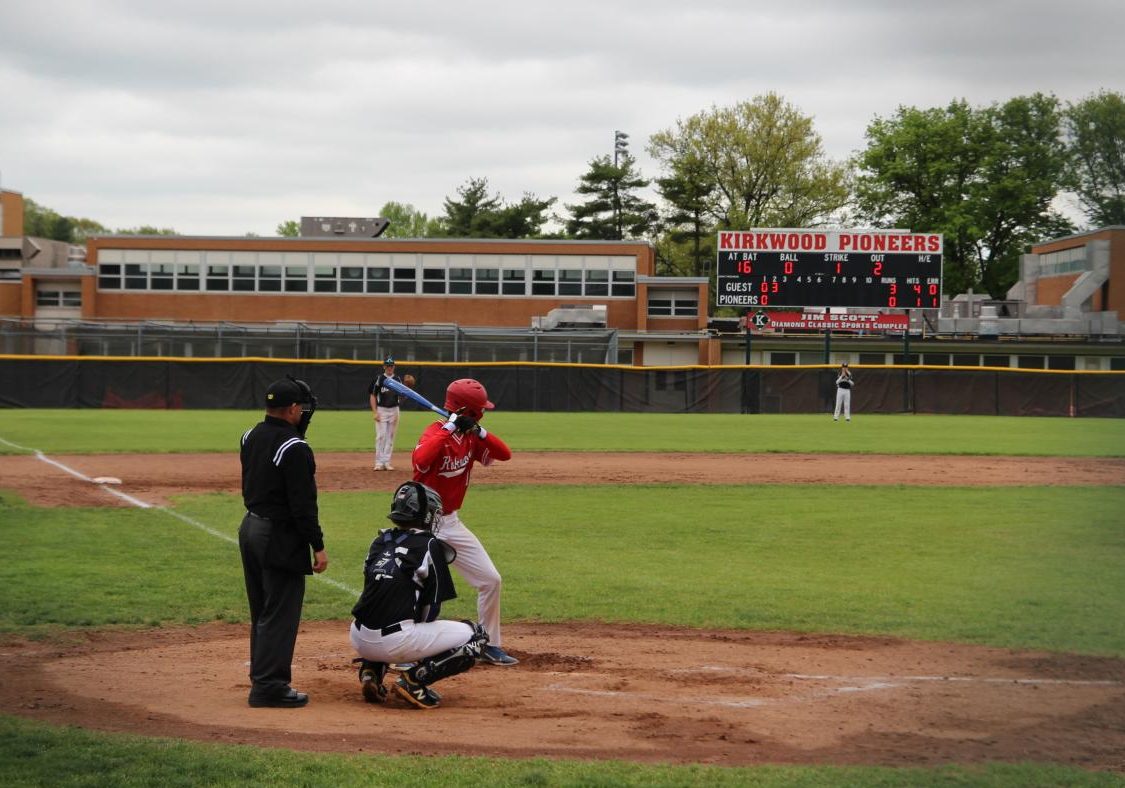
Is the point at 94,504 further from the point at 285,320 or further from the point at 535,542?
the point at 285,320

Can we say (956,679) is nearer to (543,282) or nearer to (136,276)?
(543,282)

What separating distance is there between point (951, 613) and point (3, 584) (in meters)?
9.37

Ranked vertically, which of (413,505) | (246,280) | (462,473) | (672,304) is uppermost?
(246,280)

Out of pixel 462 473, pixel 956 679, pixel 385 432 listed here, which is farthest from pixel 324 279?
pixel 956 679

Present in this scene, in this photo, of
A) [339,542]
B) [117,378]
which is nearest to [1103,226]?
[339,542]

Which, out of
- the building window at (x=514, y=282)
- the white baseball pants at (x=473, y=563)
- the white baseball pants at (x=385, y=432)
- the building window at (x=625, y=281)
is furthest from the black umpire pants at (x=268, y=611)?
the building window at (x=625, y=281)

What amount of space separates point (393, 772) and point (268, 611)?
81.4 inches

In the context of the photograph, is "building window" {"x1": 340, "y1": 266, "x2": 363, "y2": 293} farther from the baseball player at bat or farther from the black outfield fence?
the baseball player at bat

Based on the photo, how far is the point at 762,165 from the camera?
267ft

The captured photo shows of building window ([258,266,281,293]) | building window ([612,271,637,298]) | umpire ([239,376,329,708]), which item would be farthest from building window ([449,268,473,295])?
umpire ([239,376,329,708])

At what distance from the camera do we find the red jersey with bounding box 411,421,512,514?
8688mm

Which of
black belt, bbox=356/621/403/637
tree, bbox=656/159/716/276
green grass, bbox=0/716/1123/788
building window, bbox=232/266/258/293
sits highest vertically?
tree, bbox=656/159/716/276

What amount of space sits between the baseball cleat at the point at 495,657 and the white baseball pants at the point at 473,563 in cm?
6

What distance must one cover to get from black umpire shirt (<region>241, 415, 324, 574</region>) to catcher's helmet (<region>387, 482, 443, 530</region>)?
555mm
